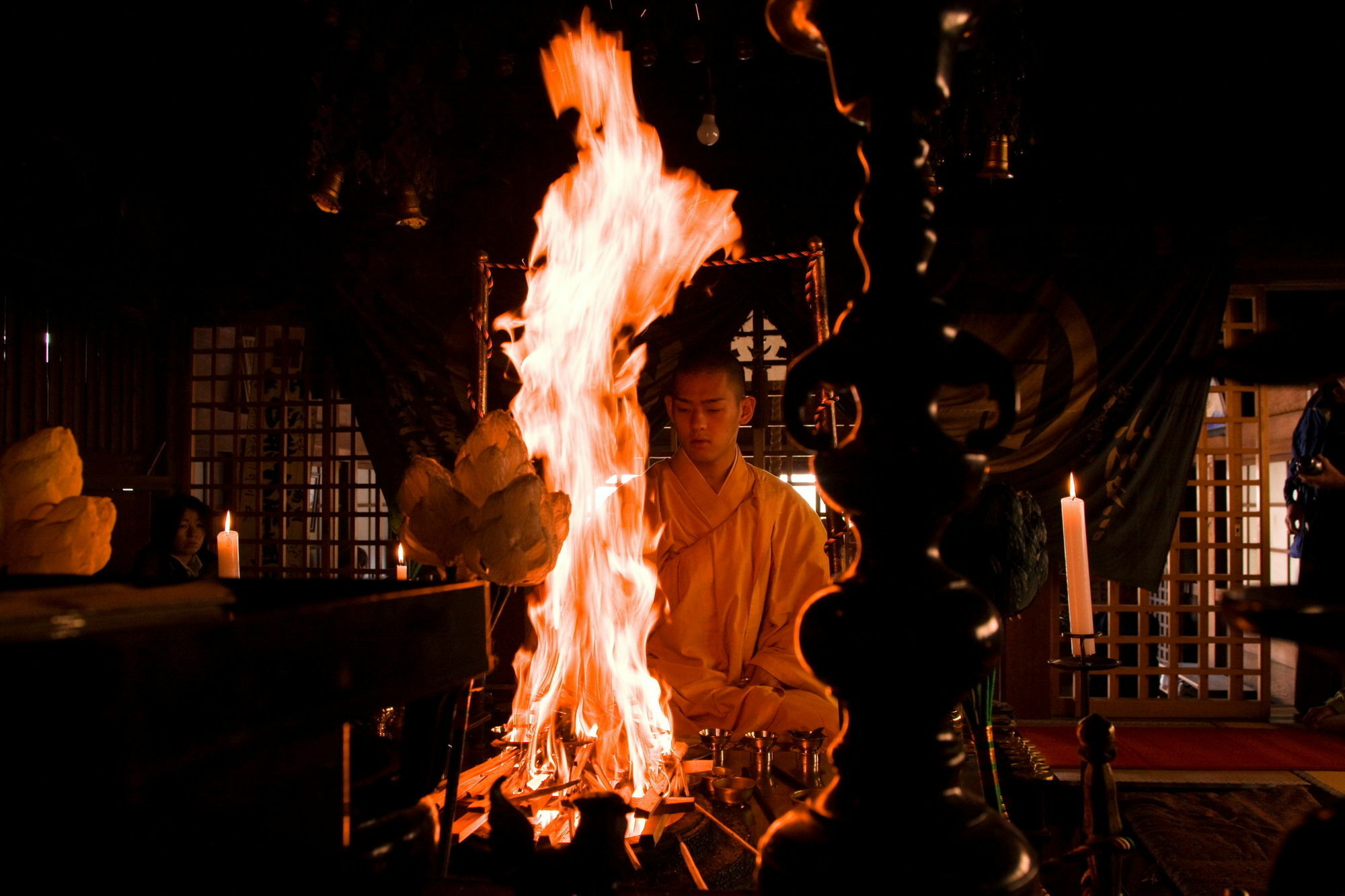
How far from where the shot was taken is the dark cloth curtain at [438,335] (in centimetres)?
557

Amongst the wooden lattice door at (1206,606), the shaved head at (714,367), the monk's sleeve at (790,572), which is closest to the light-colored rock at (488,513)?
the monk's sleeve at (790,572)

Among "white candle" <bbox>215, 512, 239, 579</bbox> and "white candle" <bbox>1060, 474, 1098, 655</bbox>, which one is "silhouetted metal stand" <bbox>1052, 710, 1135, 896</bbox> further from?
"white candle" <bbox>215, 512, 239, 579</bbox>

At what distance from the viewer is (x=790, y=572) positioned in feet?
13.2

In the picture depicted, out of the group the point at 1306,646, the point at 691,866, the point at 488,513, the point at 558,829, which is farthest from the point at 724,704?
the point at 1306,646

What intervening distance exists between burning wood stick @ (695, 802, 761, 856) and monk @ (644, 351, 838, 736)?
181cm

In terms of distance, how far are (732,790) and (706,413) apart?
2.46 m

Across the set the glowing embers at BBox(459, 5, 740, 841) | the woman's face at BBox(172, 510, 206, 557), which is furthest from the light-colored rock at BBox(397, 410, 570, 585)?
the woman's face at BBox(172, 510, 206, 557)

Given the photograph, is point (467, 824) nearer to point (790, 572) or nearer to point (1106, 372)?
point (790, 572)

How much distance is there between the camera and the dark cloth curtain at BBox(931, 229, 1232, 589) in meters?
5.40

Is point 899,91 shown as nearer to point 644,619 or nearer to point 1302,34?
point 644,619

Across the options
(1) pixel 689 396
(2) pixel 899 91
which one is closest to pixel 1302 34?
(1) pixel 689 396

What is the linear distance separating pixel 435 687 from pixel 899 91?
1.58ft

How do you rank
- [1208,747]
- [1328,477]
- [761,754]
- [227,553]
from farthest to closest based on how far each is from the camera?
[1328,477] → [1208,747] → [761,754] → [227,553]

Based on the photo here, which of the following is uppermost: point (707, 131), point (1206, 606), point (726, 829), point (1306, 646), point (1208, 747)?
point (707, 131)
